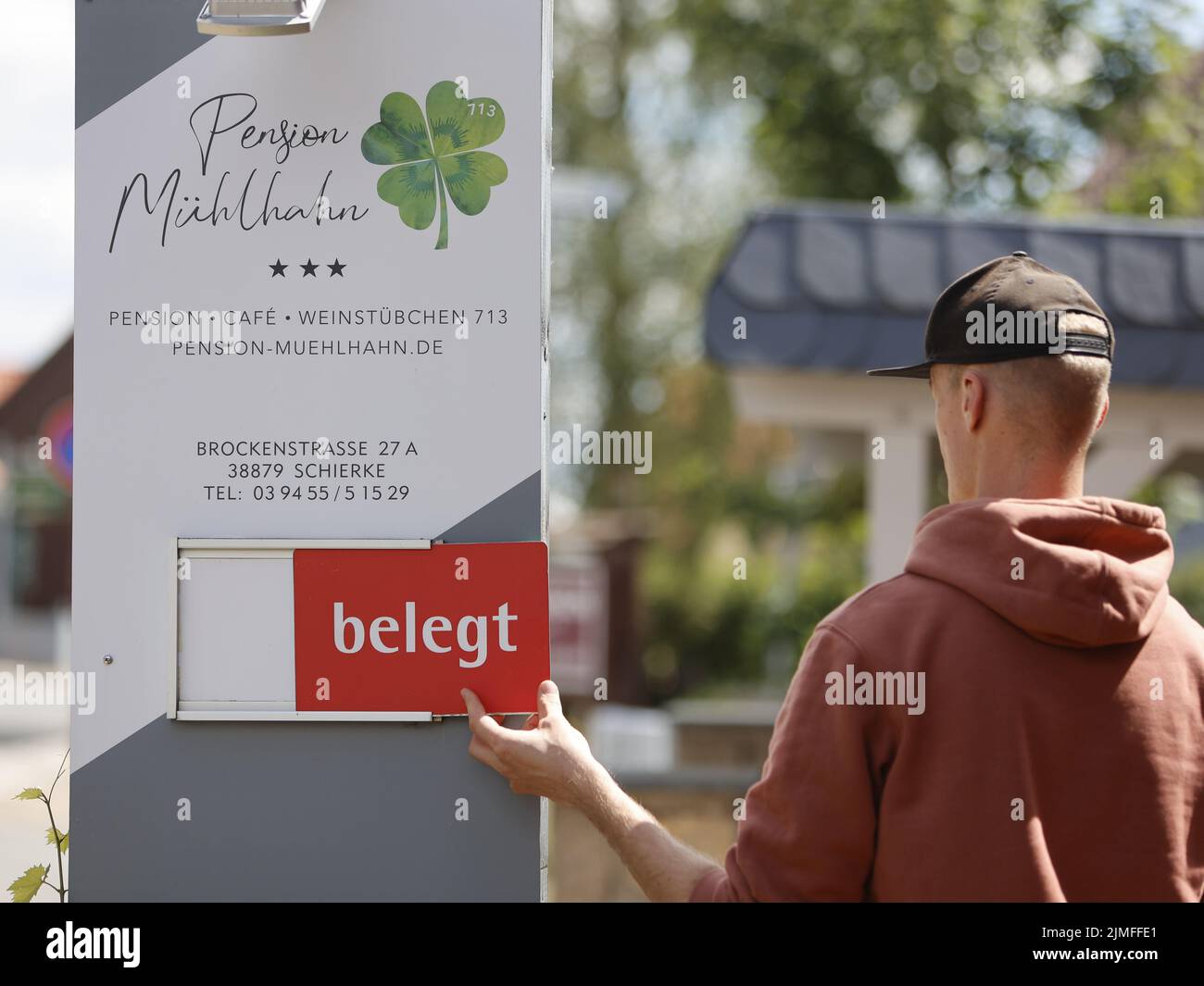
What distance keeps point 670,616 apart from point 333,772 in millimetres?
15512

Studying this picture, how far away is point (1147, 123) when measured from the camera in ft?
27.1

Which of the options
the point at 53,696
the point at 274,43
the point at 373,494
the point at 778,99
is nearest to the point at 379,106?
the point at 274,43

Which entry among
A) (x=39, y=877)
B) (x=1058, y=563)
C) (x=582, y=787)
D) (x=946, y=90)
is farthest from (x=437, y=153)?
(x=946, y=90)

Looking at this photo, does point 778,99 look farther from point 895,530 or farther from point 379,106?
point 379,106

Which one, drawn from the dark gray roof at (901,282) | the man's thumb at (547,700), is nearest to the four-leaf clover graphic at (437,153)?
the man's thumb at (547,700)

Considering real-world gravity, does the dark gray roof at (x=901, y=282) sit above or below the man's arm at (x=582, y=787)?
above

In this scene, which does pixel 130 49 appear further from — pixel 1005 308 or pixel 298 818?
pixel 1005 308

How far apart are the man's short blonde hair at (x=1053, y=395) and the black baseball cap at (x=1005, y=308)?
2cm

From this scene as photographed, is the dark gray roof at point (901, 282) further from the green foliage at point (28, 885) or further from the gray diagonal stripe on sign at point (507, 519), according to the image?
the green foliage at point (28, 885)

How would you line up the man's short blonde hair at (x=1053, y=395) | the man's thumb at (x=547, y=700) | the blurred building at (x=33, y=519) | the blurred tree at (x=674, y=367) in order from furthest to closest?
the blurred building at (x=33, y=519) < the blurred tree at (x=674, y=367) < the man's thumb at (x=547, y=700) < the man's short blonde hair at (x=1053, y=395)

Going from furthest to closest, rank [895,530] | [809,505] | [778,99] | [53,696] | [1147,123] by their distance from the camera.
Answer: [809,505] → [778,99] → [1147,123] → [895,530] → [53,696]

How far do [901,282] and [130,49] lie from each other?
11.0ft

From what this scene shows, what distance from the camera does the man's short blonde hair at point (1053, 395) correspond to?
2.01m

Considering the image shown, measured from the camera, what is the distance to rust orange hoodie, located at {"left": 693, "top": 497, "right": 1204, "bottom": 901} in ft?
6.14
